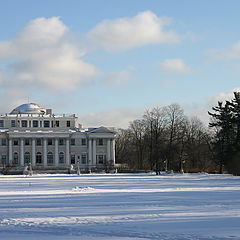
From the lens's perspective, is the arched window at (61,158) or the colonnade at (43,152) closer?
the colonnade at (43,152)

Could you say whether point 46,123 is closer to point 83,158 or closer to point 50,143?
point 50,143

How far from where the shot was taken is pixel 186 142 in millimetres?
81625

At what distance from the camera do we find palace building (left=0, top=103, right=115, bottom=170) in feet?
330

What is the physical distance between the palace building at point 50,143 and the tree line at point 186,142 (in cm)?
722

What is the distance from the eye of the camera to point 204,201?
842 inches

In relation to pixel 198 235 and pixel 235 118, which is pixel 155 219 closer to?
pixel 198 235

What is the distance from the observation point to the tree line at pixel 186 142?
59.5 m

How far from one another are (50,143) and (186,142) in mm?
31982

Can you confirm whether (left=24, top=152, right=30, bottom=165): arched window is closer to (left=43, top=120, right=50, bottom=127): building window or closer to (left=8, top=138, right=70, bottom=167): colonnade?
(left=8, top=138, right=70, bottom=167): colonnade

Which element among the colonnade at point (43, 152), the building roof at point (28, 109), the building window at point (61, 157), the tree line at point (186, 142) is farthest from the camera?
the building roof at point (28, 109)

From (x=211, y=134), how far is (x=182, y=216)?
3060 inches

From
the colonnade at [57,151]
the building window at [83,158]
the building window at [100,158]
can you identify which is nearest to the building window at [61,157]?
the colonnade at [57,151]

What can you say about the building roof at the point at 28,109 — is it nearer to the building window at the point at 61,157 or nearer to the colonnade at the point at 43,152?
the colonnade at the point at 43,152

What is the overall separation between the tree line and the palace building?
7215 millimetres
